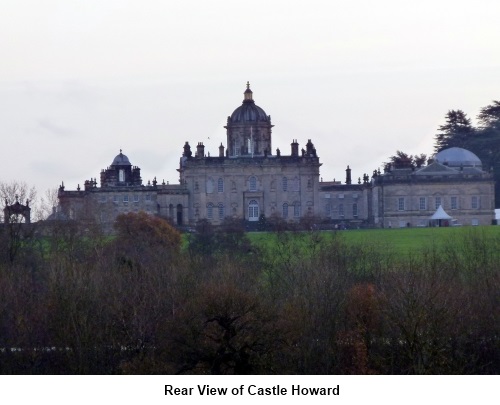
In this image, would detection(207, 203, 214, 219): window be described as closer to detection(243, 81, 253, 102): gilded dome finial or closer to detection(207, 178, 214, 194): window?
detection(207, 178, 214, 194): window

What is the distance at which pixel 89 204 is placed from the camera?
95.9 meters

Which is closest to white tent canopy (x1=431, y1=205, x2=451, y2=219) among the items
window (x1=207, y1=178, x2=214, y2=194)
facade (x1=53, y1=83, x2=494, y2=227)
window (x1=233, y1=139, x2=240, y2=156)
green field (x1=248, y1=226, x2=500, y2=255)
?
facade (x1=53, y1=83, x2=494, y2=227)

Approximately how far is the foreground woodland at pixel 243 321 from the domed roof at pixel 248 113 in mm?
52382

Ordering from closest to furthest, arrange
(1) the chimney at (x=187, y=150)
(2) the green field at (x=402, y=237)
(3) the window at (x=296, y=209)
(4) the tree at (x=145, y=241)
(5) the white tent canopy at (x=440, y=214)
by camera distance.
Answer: (4) the tree at (x=145, y=241)
(2) the green field at (x=402, y=237)
(5) the white tent canopy at (x=440, y=214)
(3) the window at (x=296, y=209)
(1) the chimney at (x=187, y=150)

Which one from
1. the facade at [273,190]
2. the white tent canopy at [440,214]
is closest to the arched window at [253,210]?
the facade at [273,190]

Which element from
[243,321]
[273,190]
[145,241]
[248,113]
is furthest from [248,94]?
[243,321]

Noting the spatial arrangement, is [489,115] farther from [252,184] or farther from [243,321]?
[243,321]

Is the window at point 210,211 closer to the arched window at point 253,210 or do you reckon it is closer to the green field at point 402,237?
the arched window at point 253,210

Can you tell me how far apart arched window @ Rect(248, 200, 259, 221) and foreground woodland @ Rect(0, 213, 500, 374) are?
48826 millimetres

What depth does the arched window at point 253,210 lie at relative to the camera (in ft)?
332

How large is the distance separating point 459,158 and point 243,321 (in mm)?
65069

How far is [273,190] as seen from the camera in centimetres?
10175

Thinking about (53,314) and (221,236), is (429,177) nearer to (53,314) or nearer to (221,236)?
(221,236)

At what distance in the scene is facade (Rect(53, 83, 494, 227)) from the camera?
98438 mm
